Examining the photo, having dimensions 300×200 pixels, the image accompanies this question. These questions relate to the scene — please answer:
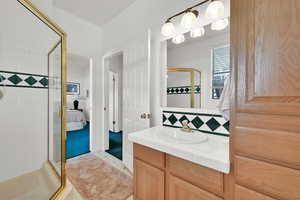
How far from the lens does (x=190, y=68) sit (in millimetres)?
1438

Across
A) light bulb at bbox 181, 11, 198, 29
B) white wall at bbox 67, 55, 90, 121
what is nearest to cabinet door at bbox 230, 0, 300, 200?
light bulb at bbox 181, 11, 198, 29

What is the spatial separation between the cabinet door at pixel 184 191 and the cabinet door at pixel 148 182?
0.24 ft

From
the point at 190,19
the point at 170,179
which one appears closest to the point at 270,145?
the point at 170,179

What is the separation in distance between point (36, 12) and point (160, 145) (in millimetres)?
2043

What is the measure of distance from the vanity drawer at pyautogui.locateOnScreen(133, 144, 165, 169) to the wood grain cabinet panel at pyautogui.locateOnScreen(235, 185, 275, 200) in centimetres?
47

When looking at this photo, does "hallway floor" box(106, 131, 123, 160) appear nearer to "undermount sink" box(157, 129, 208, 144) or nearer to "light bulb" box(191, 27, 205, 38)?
"undermount sink" box(157, 129, 208, 144)

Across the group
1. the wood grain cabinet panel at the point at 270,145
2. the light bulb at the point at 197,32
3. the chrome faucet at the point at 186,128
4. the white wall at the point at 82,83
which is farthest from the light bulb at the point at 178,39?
the white wall at the point at 82,83

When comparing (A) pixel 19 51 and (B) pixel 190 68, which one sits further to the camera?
(A) pixel 19 51

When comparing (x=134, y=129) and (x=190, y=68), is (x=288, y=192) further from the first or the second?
(x=134, y=129)

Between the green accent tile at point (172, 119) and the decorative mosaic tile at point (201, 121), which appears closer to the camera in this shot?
the decorative mosaic tile at point (201, 121)

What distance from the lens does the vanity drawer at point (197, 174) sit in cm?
74

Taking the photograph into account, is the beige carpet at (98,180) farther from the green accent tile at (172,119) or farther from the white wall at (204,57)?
the white wall at (204,57)

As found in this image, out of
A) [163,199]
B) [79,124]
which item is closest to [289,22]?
[163,199]

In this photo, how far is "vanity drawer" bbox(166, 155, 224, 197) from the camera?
74 centimetres
